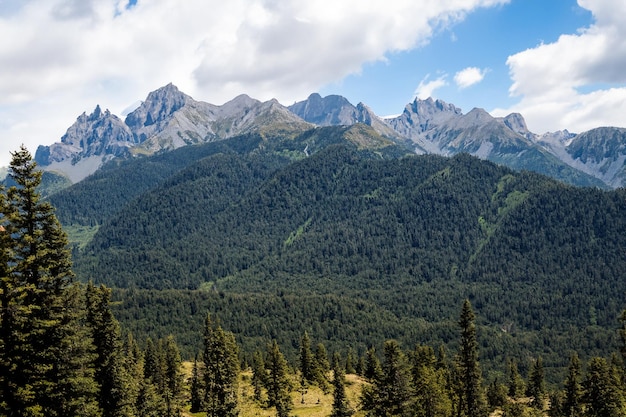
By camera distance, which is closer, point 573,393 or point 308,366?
point 573,393

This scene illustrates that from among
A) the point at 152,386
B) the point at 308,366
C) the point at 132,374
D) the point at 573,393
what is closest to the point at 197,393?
the point at 152,386

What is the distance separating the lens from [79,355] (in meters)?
40.7

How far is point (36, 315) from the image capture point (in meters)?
38.5

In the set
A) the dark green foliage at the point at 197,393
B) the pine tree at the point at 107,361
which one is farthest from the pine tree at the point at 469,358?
the dark green foliage at the point at 197,393

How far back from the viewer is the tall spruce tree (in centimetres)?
3534

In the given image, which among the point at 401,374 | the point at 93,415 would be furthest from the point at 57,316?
the point at 401,374

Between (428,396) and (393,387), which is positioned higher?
(393,387)

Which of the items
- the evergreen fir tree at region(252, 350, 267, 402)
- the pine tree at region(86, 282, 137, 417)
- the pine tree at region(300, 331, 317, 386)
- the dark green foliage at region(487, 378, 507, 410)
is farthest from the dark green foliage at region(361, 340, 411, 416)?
the pine tree at region(300, 331, 317, 386)

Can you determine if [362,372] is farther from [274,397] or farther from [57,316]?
[57,316]

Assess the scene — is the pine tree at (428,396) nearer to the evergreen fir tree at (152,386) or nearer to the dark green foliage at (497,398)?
the dark green foliage at (497,398)

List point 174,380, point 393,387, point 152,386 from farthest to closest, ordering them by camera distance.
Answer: point 174,380
point 152,386
point 393,387

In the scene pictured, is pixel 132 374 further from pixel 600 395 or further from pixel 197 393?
pixel 600 395

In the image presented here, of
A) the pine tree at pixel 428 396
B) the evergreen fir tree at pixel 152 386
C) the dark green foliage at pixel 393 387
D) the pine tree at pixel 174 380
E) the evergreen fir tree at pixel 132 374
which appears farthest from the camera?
the pine tree at pixel 174 380

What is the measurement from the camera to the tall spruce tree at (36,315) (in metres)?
35.3
